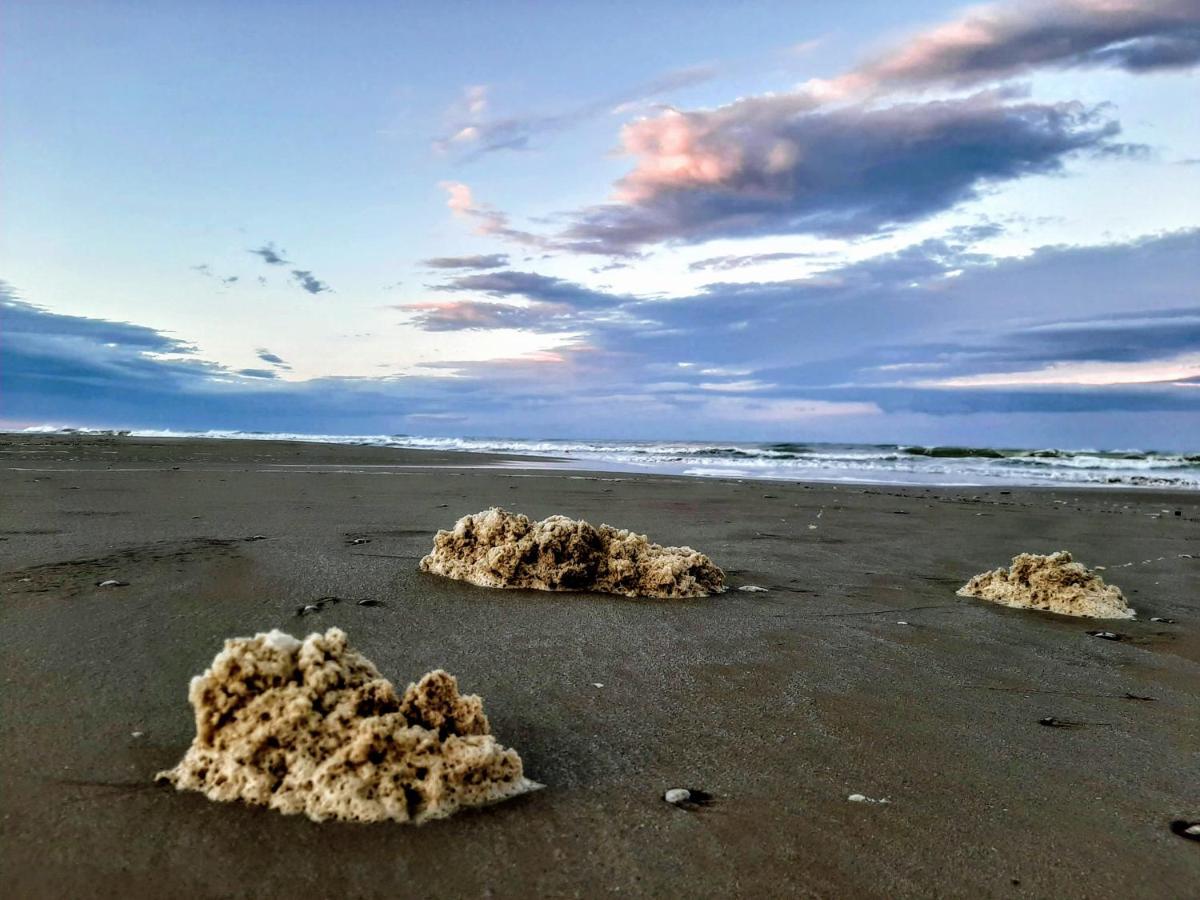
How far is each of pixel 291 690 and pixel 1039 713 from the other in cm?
264

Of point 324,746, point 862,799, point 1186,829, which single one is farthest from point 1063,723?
point 324,746

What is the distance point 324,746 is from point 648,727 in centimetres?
106

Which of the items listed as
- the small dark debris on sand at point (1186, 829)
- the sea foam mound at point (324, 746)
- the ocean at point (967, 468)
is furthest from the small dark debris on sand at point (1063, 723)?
the ocean at point (967, 468)

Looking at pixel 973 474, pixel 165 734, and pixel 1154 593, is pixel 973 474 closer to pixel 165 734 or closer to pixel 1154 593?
pixel 1154 593

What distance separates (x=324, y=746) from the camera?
1900 millimetres

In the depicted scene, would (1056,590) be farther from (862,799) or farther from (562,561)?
(862,799)

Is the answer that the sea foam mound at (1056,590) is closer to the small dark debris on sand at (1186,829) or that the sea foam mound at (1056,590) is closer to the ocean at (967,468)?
the small dark debris on sand at (1186,829)

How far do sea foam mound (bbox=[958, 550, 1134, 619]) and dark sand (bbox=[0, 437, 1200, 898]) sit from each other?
0.62 ft

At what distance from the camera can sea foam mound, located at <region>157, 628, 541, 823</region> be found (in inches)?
72.9

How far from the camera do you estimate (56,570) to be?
4414 mm

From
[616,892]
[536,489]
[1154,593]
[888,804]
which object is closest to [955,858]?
[888,804]

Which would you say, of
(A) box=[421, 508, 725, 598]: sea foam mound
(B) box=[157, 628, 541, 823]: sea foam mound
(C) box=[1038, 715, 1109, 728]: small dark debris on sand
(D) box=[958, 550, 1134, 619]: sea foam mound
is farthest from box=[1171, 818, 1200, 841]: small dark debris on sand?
(D) box=[958, 550, 1134, 619]: sea foam mound

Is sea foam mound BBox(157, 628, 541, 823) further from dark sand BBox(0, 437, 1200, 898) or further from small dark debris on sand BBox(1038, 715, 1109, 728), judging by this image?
small dark debris on sand BBox(1038, 715, 1109, 728)

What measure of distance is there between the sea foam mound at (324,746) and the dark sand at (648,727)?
6 cm
